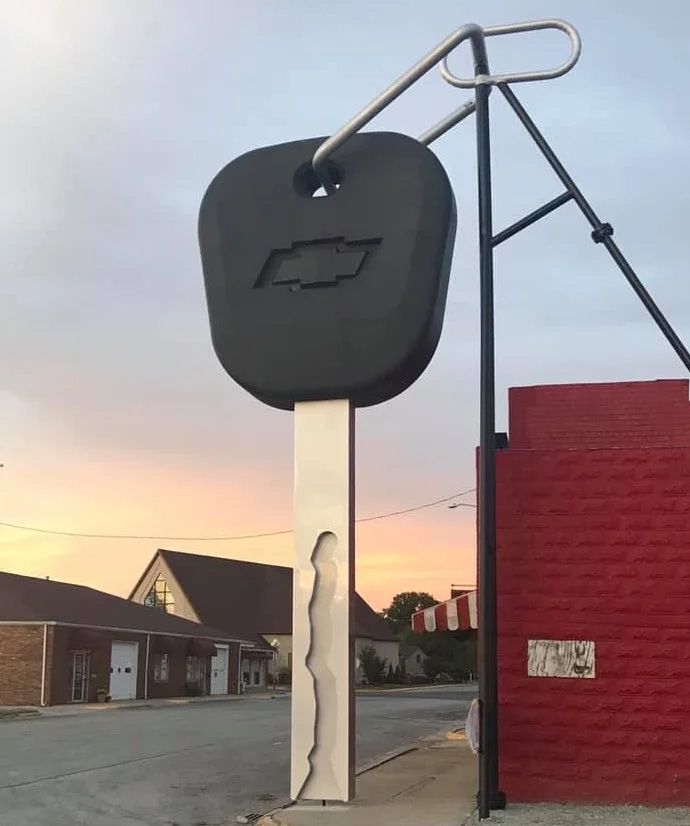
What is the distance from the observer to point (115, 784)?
44.2ft

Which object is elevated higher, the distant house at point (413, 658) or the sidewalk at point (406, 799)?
the sidewalk at point (406, 799)

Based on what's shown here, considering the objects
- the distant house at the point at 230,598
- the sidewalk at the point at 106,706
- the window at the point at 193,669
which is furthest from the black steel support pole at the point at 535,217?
the distant house at the point at 230,598

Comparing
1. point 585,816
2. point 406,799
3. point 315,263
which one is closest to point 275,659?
point 406,799

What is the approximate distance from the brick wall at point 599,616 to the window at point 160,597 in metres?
57.0

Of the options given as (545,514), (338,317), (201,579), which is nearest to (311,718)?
(545,514)

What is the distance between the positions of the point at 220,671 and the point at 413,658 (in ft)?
146

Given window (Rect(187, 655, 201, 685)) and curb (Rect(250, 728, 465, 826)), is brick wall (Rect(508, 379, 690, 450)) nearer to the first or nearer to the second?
curb (Rect(250, 728, 465, 826))

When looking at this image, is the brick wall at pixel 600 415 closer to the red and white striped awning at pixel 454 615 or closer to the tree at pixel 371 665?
the red and white striped awning at pixel 454 615

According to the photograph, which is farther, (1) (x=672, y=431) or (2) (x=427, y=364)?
(1) (x=672, y=431)

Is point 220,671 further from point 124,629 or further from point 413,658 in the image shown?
point 413,658

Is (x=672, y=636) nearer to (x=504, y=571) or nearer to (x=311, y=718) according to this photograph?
(x=504, y=571)

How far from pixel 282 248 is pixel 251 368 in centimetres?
130

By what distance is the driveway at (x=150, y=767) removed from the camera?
11422 mm

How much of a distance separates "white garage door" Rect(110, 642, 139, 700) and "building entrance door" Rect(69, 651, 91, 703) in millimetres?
1753
